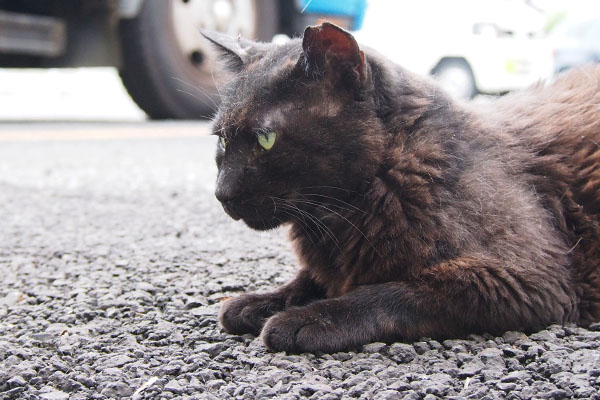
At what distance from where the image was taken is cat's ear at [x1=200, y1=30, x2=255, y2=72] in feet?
7.39

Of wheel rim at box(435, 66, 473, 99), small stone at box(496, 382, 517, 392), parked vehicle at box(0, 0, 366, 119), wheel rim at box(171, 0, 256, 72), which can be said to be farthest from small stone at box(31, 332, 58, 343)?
wheel rim at box(435, 66, 473, 99)

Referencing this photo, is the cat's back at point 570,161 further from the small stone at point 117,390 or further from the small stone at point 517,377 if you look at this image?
the small stone at point 117,390

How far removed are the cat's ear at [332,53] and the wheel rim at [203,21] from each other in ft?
13.8

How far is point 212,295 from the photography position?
2363 millimetres

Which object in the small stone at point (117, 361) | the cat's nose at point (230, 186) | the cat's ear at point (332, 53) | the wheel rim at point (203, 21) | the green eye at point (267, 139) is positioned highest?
the cat's ear at point (332, 53)

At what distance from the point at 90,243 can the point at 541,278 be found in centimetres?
196

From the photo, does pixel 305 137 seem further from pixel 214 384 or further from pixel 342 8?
pixel 342 8

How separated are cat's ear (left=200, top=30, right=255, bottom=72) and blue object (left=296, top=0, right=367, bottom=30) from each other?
4.31 m

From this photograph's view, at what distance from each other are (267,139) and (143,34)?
4373mm

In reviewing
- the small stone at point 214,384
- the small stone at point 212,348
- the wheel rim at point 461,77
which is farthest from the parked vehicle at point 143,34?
the small stone at point 214,384

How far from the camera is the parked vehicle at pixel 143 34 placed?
580 centimetres

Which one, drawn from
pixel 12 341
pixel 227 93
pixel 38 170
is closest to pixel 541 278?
pixel 227 93

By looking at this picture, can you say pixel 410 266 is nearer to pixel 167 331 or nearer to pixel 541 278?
pixel 541 278

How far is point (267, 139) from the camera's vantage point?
1.95m
